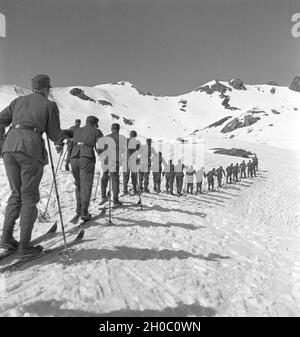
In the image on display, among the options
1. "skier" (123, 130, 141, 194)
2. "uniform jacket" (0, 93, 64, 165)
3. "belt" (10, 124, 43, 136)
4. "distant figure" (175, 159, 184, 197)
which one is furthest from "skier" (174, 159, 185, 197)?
"belt" (10, 124, 43, 136)

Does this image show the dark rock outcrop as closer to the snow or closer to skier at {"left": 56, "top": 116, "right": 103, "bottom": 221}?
the snow

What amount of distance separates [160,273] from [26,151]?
7.94 ft

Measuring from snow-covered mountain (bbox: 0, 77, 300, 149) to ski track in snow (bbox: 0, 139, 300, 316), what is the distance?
3577cm

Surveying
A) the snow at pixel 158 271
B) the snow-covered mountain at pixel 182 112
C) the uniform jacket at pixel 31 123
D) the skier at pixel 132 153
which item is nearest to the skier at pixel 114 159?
the snow at pixel 158 271

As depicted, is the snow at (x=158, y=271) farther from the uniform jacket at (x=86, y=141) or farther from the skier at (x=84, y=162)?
the uniform jacket at (x=86, y=141)

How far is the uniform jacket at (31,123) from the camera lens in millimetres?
4762

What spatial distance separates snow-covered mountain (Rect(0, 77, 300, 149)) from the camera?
2933 inches

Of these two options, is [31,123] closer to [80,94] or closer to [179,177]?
[179,177]

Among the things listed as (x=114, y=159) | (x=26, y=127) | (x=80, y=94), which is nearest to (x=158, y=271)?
(x=26, y=127)

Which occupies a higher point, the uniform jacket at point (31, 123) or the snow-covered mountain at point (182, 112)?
the snow-covered mountain at point (182, 112)

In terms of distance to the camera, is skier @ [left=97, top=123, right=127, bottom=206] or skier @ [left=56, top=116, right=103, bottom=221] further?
skier @ [left=97, top=123, right=127, bottom=206]

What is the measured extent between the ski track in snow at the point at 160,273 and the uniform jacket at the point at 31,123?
156 centimetres
